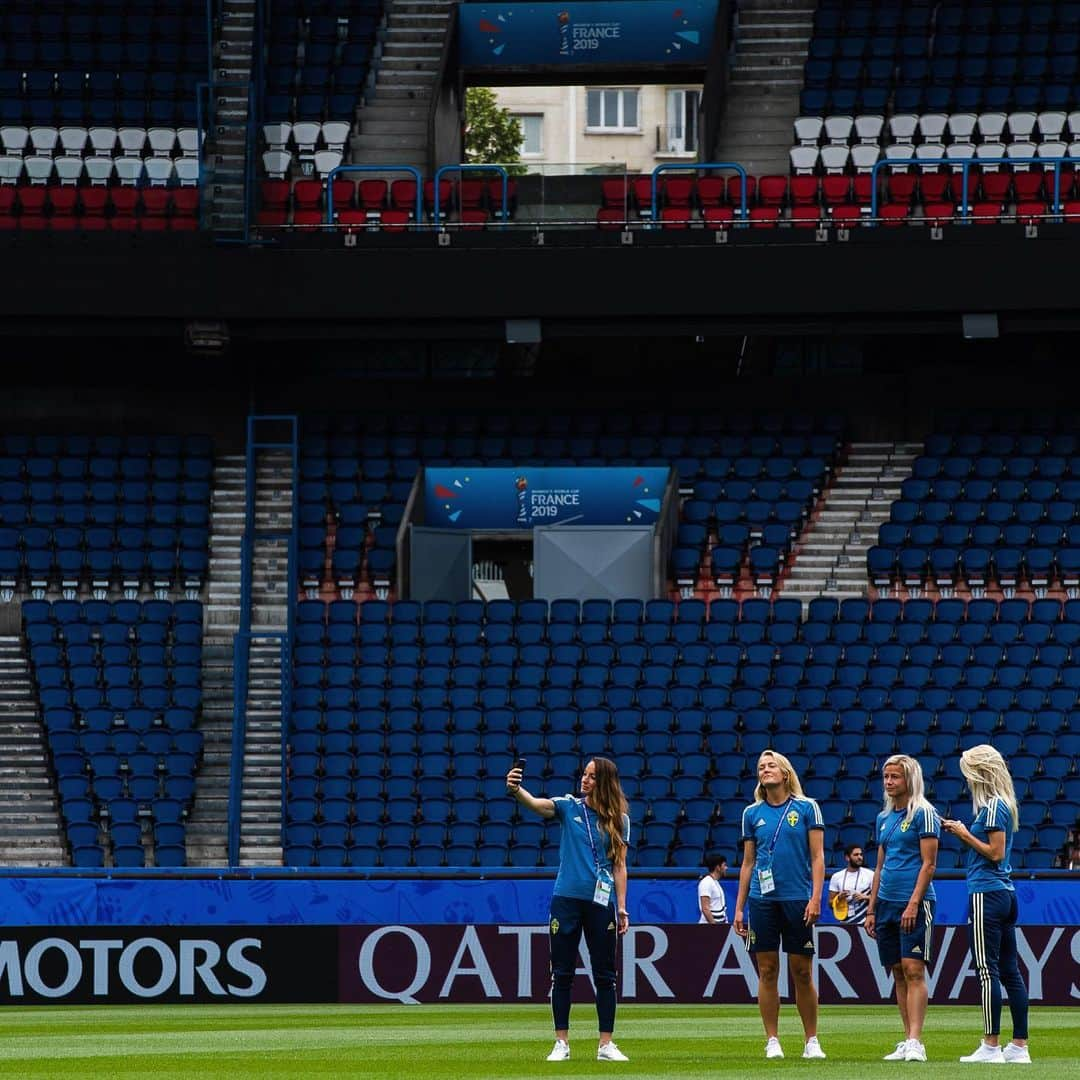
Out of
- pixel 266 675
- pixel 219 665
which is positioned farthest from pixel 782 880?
pixel 219 665

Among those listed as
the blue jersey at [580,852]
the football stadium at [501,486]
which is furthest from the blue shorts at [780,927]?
the football stadium at [501,486]

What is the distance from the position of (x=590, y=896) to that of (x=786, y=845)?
1136mm

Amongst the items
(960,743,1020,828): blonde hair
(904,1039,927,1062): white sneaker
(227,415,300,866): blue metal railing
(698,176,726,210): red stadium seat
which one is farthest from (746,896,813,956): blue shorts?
(698,176,726,210): red stadium seat

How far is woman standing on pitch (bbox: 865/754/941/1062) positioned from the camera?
1202cm

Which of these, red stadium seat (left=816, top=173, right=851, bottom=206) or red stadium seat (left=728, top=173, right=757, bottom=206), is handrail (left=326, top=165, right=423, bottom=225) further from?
red stadium seat (left=816, top=173, right=851, bottom=206)

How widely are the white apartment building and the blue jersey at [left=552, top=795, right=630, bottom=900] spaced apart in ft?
191

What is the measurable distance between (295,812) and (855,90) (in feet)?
48.8

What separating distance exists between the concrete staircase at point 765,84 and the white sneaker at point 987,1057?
22.4 meters

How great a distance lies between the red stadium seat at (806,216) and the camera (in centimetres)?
2975

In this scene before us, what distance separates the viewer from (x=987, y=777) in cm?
1194

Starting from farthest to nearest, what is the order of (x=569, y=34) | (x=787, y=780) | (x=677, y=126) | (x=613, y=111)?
(x=613, y=111), (x=677, y=126), (x=569, y=34), (x=787, y=780)

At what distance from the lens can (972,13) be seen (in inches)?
1337

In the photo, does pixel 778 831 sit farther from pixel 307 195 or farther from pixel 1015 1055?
pixel 307 195

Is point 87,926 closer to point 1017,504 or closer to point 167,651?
point 167,651
